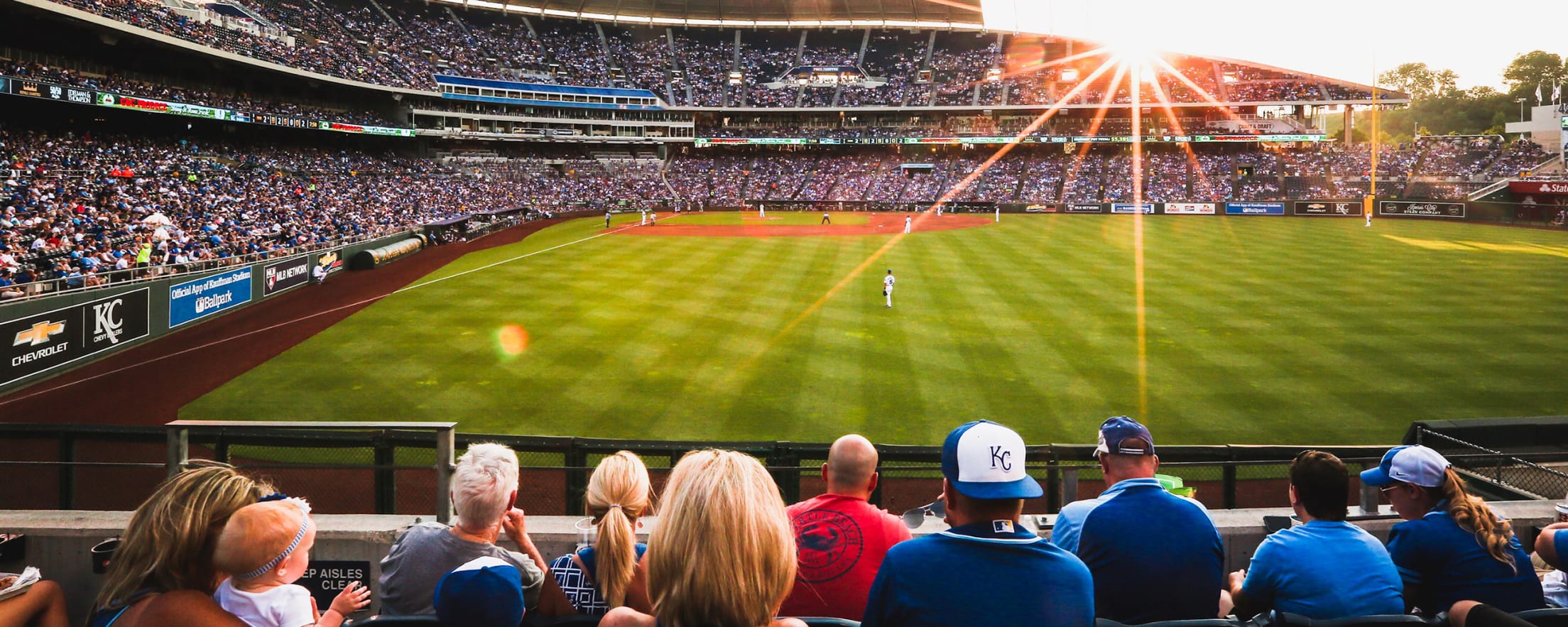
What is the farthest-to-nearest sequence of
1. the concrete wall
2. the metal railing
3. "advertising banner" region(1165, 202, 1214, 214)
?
Result: "advertising banner" region(1165, 202, 1214, 214)
the metal railing
the concrete wall

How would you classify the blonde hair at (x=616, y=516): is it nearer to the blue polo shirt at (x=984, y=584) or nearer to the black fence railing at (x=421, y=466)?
the blue polo shirt at (x=984, y=584)

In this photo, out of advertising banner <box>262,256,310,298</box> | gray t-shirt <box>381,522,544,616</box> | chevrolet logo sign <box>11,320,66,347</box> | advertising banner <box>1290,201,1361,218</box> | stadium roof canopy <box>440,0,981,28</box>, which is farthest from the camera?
stadium roof canopy <box>440,0,981,28</box>

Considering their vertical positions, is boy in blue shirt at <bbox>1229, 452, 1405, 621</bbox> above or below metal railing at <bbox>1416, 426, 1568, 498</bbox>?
above

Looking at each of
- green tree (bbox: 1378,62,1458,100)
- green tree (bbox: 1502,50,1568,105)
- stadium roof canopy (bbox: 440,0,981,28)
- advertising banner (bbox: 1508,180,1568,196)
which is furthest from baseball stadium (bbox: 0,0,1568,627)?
green tree (bbox: 1378,62,1458,100)

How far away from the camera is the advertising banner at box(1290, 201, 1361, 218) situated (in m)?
63.8

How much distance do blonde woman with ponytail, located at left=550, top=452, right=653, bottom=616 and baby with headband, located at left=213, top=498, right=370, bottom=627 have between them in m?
1.06

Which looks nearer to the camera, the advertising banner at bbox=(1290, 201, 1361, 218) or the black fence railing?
the black fence railing

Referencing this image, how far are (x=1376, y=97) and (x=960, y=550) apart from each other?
9516 cm

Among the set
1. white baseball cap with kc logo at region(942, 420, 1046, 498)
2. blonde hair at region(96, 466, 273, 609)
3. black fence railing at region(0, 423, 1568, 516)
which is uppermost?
white baseball cap with kc logo at region(942, 420, 1046, 498)

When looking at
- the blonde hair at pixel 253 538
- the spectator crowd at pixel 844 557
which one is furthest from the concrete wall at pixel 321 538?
the blonde hair at pixel 253 538

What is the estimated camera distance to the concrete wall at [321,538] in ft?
21.9

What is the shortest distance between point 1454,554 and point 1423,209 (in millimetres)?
70539

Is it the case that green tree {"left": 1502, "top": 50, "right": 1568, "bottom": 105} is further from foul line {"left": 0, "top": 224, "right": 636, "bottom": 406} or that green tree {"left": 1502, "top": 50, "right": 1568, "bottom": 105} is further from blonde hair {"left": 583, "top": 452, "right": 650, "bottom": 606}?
blonde hair {"left": 583, "top": 452, "right": 650, "bottom": 606}

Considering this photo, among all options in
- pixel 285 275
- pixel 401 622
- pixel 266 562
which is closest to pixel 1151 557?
pixel 401 622
